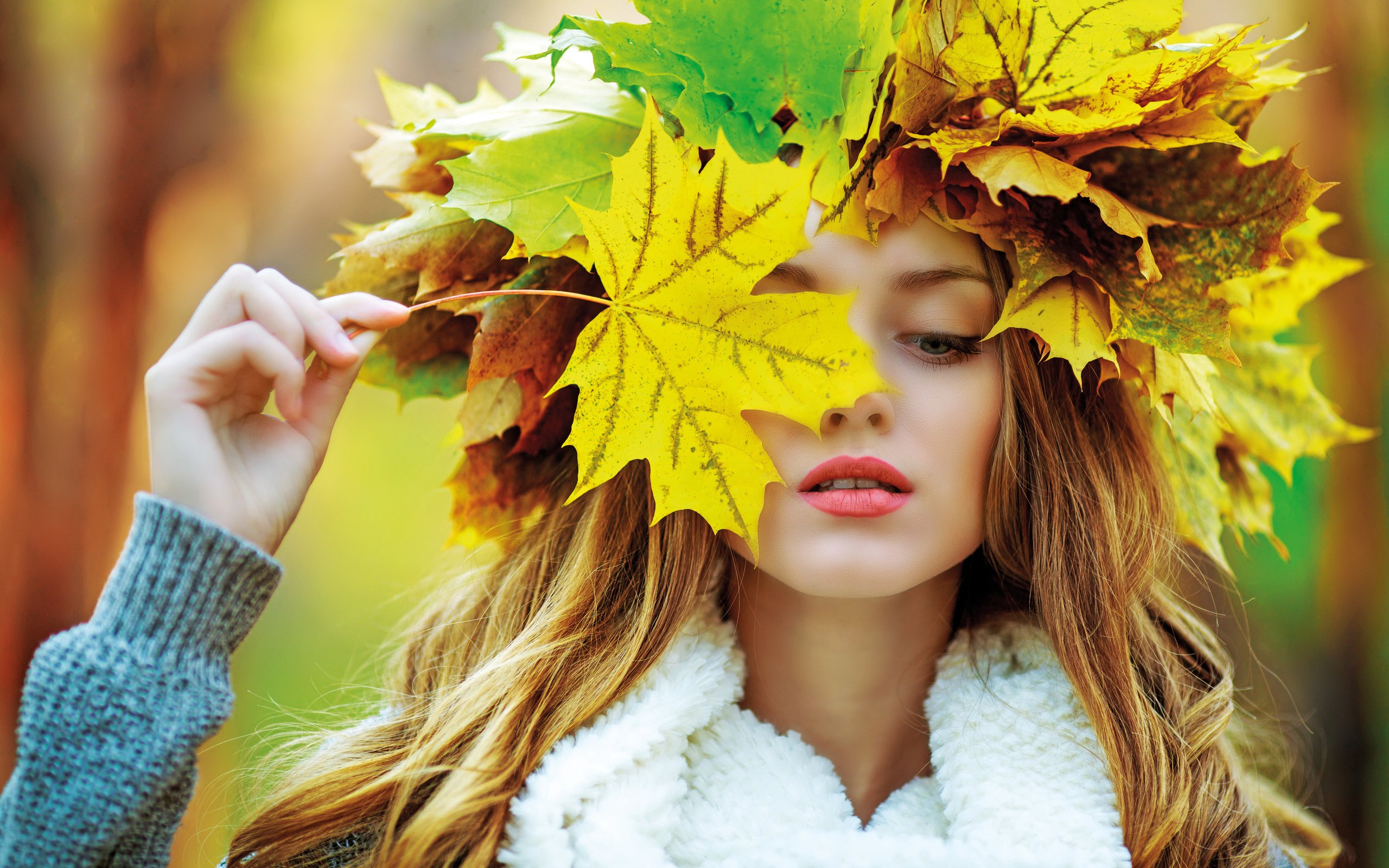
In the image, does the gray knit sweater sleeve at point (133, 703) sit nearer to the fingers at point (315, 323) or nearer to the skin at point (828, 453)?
the skin at point (828, 453)

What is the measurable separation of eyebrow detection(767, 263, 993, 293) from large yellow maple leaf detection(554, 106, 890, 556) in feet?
0.21

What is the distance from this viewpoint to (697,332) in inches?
31.1

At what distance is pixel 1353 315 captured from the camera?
2109 millimetres

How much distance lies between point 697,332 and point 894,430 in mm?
233

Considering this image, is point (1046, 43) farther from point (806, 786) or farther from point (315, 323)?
point (806, 786)

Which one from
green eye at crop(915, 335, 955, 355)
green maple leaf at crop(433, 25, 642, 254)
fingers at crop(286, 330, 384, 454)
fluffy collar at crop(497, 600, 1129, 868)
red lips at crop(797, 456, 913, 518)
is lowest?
fluffy collar at crop(497, 600, 1129, 868)

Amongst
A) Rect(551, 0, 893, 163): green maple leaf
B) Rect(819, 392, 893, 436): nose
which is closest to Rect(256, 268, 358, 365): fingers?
Rect(551, 0, 893, 163): green maple leaf

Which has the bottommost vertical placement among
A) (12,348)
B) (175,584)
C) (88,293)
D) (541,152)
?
(175,584)

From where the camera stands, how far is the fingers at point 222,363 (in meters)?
0.72

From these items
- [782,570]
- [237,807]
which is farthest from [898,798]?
[237,807]

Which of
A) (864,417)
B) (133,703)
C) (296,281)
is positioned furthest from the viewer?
(296,281)

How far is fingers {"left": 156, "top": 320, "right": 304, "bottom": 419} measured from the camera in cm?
72

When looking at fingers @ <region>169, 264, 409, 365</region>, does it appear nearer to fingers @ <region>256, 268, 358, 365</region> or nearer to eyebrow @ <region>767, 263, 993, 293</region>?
fingers @ <region>256, 268, 358, 365</region>

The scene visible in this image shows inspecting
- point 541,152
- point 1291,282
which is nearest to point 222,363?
point 541,152
